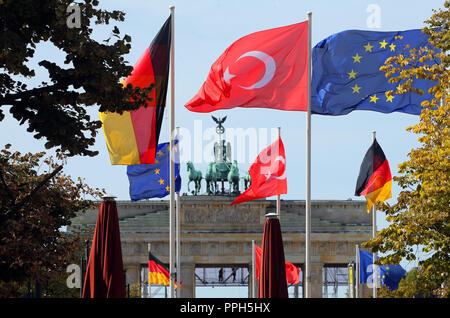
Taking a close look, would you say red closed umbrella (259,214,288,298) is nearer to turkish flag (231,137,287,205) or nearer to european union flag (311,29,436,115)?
european union flag (311,29,436,115)

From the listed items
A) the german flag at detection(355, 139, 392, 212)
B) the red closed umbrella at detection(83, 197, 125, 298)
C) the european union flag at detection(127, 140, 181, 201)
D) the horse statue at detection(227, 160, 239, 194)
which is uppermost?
the horse statue at detection(227, 160, 239, 194)

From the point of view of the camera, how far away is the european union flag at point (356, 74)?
33.8m

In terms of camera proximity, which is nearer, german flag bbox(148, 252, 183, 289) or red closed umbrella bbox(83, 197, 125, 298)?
red closed umbrella bbox(83, 197, 125, 298)

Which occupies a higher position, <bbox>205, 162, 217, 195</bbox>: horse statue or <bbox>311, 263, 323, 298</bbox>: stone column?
<bbox>205, 162, 217, 195</bbox>: horse statue

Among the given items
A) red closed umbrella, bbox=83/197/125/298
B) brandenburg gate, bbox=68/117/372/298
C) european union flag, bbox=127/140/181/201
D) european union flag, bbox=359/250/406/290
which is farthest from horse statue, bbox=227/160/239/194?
red closed umbrella, bbox=83/197/125/298

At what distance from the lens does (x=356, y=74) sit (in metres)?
34.4

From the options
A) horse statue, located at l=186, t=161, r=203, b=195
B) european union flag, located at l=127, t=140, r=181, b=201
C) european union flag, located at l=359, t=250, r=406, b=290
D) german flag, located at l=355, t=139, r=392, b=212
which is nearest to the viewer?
european union flag, located at l=127, t=140, r=181, b=201

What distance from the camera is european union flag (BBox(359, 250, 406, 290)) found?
55.8 metres

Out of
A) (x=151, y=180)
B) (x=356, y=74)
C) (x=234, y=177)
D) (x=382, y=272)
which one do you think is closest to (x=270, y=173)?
(x=151, y=180)

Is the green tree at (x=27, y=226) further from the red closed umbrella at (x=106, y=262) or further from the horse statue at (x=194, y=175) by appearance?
the horse statue at (x=194, y=175)

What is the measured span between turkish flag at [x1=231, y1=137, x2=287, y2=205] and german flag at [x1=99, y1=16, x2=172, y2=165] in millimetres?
9273

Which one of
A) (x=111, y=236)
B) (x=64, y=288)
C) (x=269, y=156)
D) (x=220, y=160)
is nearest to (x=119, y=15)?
(x=111, y=236)
